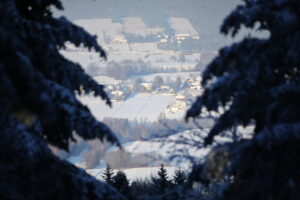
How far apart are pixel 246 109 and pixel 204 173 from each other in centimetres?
116

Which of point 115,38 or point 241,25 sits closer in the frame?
point 241,25

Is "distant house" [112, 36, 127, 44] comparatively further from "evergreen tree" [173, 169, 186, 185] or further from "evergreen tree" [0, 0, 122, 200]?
"evergreen tree" [0, 0, 122, 200]

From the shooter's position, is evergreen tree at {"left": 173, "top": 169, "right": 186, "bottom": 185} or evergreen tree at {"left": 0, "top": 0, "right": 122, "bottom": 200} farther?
evergreen tree at {"left": 173, "top": 169, "right": 186, "bottom": 185}

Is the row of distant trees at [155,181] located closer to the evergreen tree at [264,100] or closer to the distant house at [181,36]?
the evergreen tree at [264,100]

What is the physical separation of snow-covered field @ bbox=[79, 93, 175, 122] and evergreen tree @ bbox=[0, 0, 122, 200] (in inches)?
2027

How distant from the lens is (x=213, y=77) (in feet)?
20.2

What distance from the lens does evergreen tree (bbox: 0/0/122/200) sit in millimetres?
4891

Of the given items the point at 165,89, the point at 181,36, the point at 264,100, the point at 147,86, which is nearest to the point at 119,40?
the point at 181,36

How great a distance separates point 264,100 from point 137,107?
66171mm

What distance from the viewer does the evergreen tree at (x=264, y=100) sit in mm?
5148

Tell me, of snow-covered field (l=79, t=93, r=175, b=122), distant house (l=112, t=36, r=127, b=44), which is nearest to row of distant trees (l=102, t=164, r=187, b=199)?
snow-covered field (l=79, t=93, r=175, b=122)

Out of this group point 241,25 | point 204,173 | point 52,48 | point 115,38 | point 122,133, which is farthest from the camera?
point 115,38

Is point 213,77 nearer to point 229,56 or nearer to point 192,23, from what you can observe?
point 229,56

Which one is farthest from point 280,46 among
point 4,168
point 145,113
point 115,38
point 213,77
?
point 115,38
